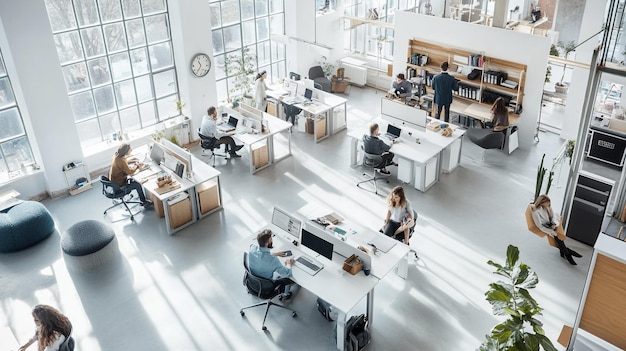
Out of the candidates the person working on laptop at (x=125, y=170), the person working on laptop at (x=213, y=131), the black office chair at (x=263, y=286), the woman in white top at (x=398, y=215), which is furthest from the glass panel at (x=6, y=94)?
the woman in white top at (x=398, y=215)

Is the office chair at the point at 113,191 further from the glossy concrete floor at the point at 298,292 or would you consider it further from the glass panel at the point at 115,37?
the glass panel at the point at 115,37

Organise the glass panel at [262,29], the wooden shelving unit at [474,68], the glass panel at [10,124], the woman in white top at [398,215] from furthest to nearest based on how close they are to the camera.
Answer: the glass panel at [262,29] < the wooden shelving unit at [474,68] < the glass panel at [10,124] < the woman in white top at [398,215]

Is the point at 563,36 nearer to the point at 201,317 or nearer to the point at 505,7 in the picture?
the point at 505,7

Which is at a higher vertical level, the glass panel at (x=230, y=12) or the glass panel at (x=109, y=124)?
the glass panel at (x=230, y=12)

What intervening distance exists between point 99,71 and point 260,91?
335cm

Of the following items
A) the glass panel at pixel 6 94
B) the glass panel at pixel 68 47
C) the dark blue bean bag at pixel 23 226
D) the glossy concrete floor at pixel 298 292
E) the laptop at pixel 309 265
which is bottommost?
the glossy concrete floor at pixel 298 292

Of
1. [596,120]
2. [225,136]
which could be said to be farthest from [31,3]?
[596,120]

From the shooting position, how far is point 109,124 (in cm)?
1082

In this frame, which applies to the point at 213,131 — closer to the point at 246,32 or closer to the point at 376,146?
the point at 376,146

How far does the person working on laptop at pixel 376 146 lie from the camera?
9.86 metres

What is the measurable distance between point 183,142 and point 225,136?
1.44 meters

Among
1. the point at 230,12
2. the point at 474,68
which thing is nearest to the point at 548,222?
the point at 474,68

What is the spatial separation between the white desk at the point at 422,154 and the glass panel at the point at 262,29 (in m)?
4.04

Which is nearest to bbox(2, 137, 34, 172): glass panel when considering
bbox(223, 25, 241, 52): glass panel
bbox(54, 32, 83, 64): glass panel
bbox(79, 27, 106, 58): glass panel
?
bbox(54, 32, 83, 64): glass panel
